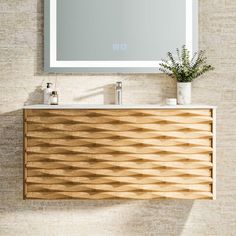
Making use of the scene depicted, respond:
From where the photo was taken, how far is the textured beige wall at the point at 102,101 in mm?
2713

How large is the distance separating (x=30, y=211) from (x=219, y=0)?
6.23ft

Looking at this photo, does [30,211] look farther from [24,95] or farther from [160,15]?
[160,15]

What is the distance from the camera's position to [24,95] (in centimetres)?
274

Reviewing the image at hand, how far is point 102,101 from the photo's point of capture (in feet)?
8.95

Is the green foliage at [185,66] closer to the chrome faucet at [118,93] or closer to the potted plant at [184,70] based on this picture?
the potted plant at [184,70]

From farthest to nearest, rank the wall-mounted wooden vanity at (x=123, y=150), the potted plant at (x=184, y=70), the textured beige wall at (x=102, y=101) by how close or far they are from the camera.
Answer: the textured beige wall at (x=102, y=101)
the potted plant at (x=184, y=70)
the wall-mounted wooden vanity at (x=123, y=150)

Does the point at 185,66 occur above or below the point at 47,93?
above

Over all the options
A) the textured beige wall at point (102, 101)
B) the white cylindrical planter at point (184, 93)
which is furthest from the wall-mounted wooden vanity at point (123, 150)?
the textured beige wall at point (102, 101)

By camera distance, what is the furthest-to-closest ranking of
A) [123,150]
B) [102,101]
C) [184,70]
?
[102,101] < [184,70] < [123,150]

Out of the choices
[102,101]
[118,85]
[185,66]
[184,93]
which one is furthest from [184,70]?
[102,101]

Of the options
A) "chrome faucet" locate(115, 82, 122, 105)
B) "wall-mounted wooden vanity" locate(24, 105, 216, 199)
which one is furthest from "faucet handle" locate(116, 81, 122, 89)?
"wall-mounted wooden vanity" locate(24, 105, 216, 199)

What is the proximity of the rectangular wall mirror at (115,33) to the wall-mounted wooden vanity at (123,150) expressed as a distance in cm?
41

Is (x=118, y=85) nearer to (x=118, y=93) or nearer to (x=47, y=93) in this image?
(x=118, y=93)

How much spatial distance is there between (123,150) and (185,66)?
0.69 meters
